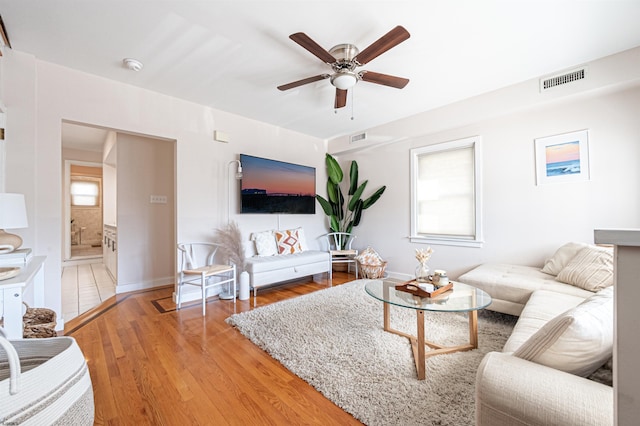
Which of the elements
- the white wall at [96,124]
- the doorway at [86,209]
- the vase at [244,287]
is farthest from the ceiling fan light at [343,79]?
the doorway at [86,209]

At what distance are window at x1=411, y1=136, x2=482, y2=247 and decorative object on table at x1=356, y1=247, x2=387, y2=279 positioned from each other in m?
0.66

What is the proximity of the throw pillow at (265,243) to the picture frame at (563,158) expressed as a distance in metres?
3.56

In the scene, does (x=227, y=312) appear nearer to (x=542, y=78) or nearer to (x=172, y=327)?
(x=172, y=327)

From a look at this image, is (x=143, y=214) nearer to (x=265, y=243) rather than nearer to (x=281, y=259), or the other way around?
(x=265, y=243)

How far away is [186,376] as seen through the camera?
174cm

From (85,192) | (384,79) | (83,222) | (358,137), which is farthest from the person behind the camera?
(83,222)

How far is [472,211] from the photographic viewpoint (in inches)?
143

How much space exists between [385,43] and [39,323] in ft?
11.1

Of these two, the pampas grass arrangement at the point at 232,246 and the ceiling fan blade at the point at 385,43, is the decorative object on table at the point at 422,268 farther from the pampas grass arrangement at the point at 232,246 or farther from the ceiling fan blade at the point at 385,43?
the pampas grass arrangement at the point at 232,246

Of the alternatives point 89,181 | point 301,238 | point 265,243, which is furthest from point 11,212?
point 89,181

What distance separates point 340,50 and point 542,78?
2326 millimetres

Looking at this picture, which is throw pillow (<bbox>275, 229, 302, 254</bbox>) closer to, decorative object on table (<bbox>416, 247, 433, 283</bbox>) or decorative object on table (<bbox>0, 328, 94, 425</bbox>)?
decorative object on table (<bbox>416, 247, 433, 283</bbox>)

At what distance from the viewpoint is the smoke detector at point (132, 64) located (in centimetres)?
246

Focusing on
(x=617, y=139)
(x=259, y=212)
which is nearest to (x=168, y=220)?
(x=259, y=212)
